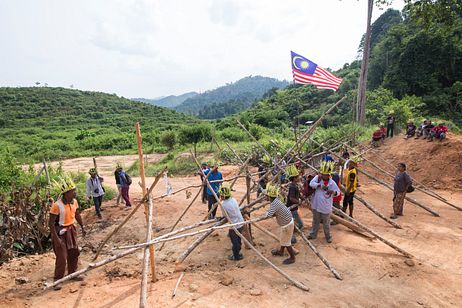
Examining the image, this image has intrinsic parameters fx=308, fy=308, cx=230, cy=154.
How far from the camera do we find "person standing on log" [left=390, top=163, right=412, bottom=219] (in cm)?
758

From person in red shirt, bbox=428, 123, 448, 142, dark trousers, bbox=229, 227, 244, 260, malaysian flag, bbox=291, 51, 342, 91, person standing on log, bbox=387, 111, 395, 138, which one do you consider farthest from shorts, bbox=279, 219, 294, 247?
person standing on log, bbox=387, 111, 395, 138

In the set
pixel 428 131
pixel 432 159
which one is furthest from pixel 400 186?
pixel 428 131

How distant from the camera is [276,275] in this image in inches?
201

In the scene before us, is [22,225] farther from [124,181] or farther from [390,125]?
[390,125]

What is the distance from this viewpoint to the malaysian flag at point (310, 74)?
8914 millimetres

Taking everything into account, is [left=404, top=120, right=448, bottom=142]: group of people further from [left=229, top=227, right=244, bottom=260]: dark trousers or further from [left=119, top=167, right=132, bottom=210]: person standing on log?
[left=119, top=167, right=132, bottom=210]: person standing on log

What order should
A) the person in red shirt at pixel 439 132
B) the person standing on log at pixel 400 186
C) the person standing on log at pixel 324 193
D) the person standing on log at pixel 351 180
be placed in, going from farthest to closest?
the person in red shirt at pixel 439 132 → the person standing on log at pixel 400 186 → the person standing on log at pixel 351 180 → the person standing on log at pixel 324 193

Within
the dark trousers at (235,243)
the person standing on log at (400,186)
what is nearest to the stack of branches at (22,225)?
the dark trousers at (235,243)

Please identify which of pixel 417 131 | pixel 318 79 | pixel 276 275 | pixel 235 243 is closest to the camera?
pixel 276 275

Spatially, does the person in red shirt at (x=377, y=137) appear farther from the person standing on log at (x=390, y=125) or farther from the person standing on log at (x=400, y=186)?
the person standing on log at (x=400, y=186)

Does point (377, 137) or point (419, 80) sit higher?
point (419, 80)

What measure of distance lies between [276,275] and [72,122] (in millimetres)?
50681

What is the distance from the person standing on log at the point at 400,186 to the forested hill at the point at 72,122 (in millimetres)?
25221

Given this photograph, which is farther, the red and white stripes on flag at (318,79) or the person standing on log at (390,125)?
the person standing on log at (390,125)
